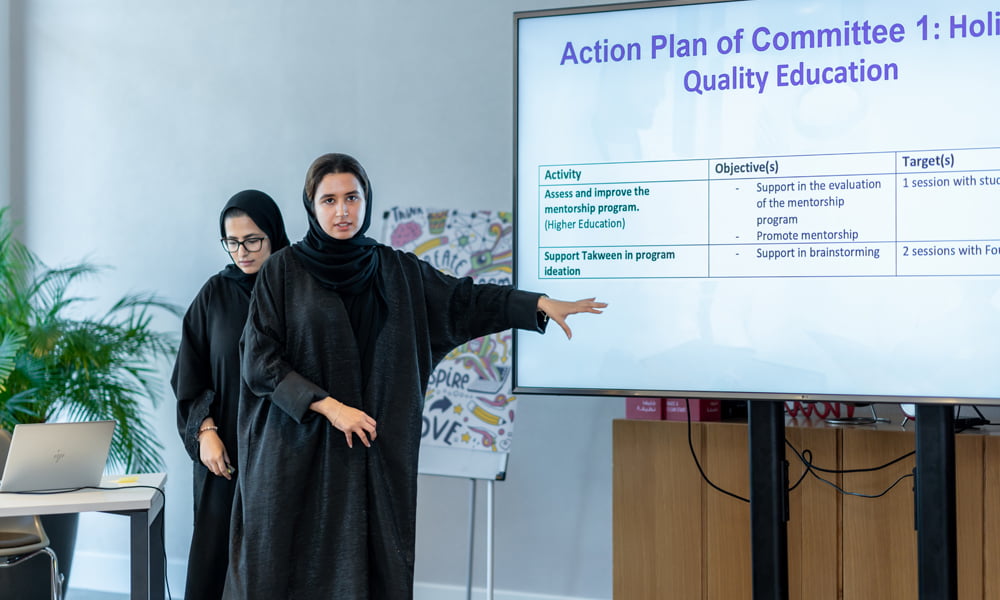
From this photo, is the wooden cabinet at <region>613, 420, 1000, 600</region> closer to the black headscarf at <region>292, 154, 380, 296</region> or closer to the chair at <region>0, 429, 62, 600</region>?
the black headscarf at <region>292, 154, 380, 296</region>

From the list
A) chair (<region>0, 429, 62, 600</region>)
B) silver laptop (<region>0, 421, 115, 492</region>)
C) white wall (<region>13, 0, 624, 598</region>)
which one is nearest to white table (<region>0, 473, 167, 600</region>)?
silver laptop (<region>0, 421, 115, 492</region>)

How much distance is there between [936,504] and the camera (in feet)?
7.26

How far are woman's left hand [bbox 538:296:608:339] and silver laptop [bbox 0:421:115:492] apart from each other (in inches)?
52.3

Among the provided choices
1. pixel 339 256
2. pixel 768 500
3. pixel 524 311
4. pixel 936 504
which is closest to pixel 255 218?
pixel 339 256

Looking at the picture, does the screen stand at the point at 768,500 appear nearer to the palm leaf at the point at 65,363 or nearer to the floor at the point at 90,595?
the palm leaf at the point at 65,363

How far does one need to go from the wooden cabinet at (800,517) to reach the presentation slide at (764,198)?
1.70ft

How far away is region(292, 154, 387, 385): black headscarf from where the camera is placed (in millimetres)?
2285

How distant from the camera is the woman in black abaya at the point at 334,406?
2195 millimetres

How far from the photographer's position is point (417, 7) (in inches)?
144

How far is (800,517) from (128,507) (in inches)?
82.5

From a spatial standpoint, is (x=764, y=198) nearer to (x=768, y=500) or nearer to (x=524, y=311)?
(x=524, y=311)

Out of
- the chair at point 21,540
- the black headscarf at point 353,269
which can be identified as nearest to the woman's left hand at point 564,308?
the black headscarf at point 353,269

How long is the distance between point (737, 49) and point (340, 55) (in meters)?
2.00

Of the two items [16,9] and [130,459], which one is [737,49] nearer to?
[130,459]
